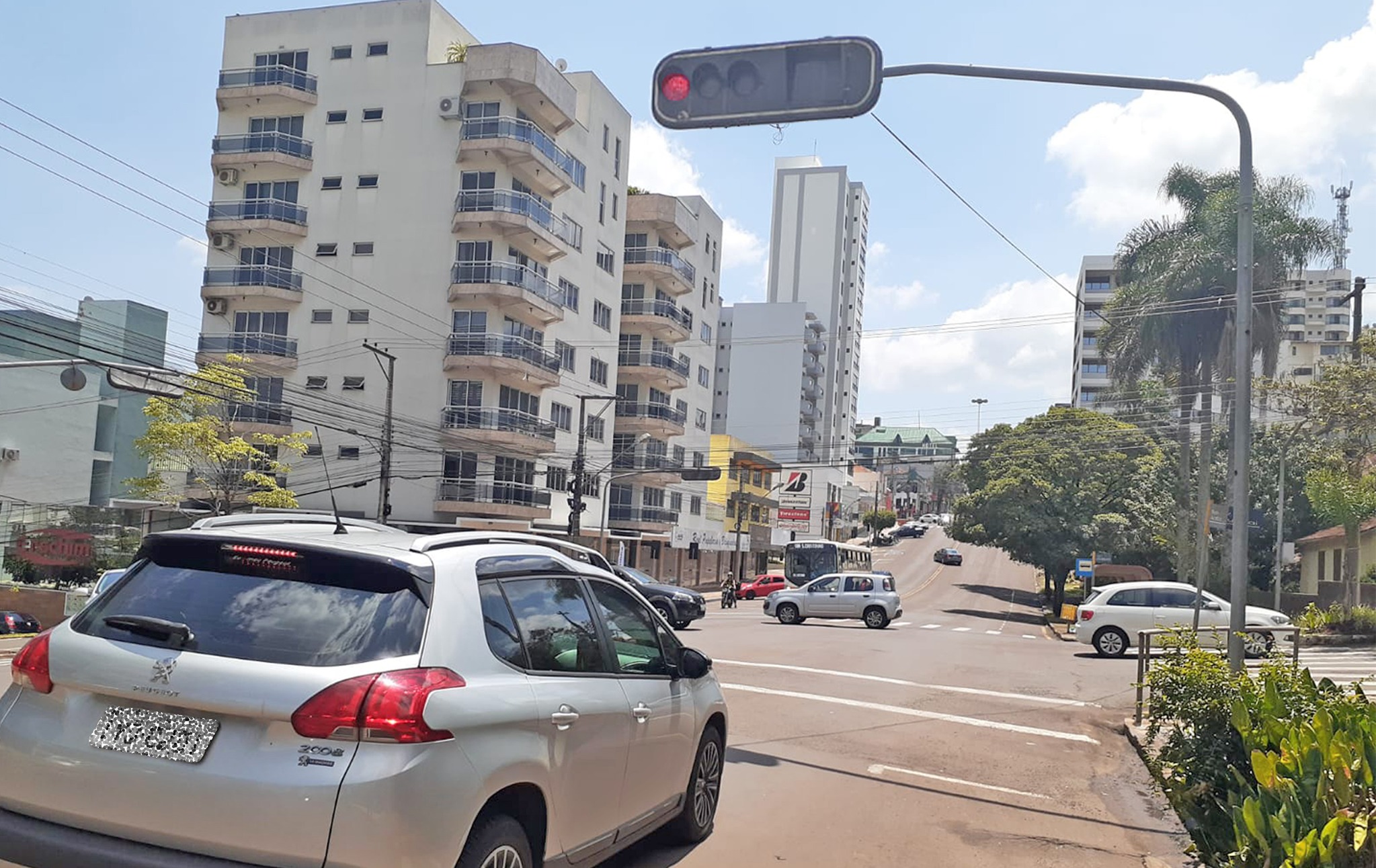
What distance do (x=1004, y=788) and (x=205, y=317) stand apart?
4996cm

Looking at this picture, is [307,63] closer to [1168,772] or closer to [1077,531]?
[1077,531]

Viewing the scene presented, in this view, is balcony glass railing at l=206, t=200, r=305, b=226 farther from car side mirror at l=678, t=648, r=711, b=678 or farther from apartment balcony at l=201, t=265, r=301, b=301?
car side mirror at l=678, t=648, r=711, b=678

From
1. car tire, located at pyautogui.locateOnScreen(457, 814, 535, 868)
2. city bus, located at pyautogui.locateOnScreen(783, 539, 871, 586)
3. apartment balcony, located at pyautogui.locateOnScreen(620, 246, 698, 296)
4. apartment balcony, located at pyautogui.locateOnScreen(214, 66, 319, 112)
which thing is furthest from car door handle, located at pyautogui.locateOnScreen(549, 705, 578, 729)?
apartment balcony, located at pyautogui.locateOnScreen(620, 246, 698, 296)

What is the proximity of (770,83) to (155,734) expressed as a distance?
654 cm

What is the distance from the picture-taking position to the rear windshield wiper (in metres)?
3.92

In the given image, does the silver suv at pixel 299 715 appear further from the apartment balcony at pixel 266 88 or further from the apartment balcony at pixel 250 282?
the apartment balcony at pixel 266 88

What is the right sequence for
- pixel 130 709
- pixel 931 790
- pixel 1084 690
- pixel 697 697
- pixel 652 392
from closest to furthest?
pixel 130 709
pixel 697 697
pixel 931 790
pixel 1084 690
pixel 652 392

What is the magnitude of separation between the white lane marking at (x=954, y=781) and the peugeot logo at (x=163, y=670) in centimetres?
696

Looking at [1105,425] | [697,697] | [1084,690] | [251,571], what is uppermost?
[1105,425]

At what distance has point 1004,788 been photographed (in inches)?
366

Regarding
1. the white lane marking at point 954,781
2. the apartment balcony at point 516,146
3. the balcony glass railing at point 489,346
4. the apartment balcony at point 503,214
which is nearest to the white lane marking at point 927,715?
the white lane marking at point 954,781

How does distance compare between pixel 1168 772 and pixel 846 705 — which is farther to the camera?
pixel 846 705

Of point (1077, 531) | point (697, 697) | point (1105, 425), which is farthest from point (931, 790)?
point (1105, 425)

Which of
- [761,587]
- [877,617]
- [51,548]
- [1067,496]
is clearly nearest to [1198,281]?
[1067,496]
